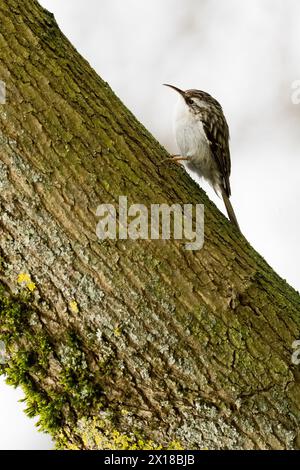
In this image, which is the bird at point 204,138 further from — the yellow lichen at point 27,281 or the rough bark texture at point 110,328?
the yellow lichen at point 27,281

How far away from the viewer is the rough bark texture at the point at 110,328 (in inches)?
76.2

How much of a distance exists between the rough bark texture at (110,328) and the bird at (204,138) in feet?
4.68

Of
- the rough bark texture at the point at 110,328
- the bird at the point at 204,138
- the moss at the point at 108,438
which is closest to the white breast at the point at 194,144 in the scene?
the bird at the point at 204,138

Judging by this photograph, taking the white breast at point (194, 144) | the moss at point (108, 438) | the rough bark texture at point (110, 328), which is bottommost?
the moss at point (108, 438)

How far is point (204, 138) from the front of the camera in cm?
343

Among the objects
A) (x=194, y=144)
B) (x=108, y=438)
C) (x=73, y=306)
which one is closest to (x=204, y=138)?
(x=194, y=144)

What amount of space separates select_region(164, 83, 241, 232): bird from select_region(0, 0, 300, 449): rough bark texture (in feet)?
4.68

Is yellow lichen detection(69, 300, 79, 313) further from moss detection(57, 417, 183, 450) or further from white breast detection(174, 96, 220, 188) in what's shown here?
white breast detection(174, 96, 220, 188)

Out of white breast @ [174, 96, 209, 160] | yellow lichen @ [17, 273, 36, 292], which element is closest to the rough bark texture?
yellow lichen @ [17, 273, 36, 292]

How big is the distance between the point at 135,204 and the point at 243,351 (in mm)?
490

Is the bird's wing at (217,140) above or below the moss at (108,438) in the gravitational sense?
above
